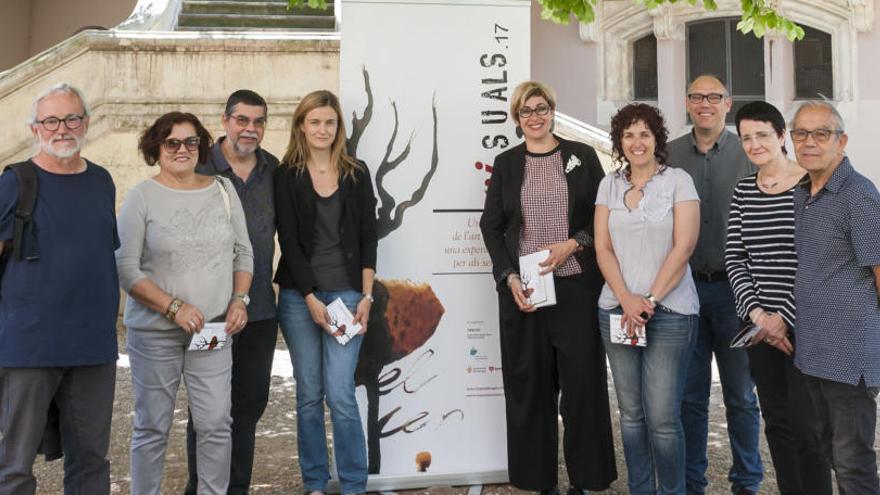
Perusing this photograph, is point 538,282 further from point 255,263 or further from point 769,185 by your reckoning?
point 255,263

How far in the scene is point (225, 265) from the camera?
3.79 meters

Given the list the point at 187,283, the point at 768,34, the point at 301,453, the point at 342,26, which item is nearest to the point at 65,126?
the point at 187,283

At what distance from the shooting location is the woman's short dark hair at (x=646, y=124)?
4.00m

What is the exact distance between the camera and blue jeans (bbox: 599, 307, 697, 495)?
3885 mm

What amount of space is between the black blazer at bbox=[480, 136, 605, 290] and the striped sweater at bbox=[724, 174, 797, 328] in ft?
2.27

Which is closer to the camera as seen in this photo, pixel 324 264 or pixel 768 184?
pixel 768 184

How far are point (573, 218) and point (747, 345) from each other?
1.04m

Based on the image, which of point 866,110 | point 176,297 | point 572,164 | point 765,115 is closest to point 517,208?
point 572,164

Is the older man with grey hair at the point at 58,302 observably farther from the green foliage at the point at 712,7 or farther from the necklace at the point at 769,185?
the green foliage at the point at 712,7

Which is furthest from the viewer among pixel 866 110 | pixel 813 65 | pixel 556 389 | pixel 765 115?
pixel 813 65

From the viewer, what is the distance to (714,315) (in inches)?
173

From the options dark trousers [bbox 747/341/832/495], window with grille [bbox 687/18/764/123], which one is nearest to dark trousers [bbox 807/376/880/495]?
dark trousers [bbox 747/341/832/495]

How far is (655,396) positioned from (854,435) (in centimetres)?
92

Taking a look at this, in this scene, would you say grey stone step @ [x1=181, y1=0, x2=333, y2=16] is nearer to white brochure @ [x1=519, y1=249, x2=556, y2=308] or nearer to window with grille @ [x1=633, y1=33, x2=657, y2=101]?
window with grille @ [x1=633, y1=33, x2=657, y2=101]
